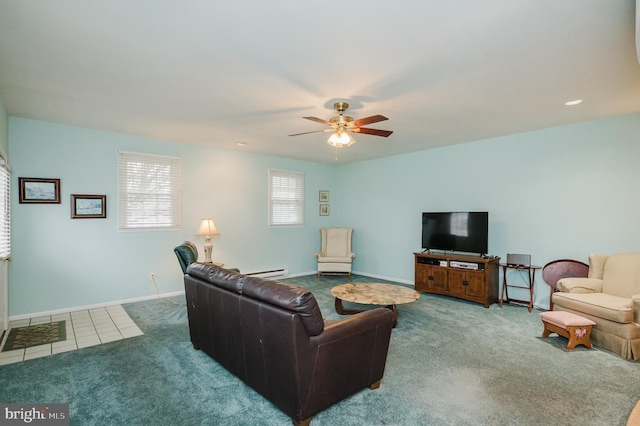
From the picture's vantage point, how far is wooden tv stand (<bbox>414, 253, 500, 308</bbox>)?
4668mm

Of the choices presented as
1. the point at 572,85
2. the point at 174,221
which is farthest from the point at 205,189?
the point at 572,85

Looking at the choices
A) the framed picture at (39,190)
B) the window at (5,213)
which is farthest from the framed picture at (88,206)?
the window at (5,213)

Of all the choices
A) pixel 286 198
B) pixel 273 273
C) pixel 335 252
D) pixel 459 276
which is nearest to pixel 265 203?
pixel 286 198

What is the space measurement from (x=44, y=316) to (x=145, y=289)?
1193 millimetres

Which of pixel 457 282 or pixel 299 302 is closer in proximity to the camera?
pixel 299 302

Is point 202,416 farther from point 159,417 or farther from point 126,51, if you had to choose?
point 126,51

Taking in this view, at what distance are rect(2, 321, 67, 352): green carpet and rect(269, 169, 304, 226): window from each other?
3.58m

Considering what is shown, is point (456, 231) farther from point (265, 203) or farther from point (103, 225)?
point (103, 225)

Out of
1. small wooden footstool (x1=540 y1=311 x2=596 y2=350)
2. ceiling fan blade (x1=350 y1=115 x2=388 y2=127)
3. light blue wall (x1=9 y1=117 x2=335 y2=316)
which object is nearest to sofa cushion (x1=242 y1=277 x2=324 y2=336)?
ceiling fan blade (x1=350 y1=115 x2=388 y2=127)

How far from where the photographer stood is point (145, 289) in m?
5.02

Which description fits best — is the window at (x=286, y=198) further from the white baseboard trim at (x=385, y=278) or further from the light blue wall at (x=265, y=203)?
the white baseboard trim at (x=385, y=278)

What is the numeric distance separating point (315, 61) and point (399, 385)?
2552 mm

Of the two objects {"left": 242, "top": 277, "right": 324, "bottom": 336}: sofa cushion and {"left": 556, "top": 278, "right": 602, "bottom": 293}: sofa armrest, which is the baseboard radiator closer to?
{"left": 242, "top": 277, "right": 324, "bottom": 336}: sofa cushion

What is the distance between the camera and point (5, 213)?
3.83 m
